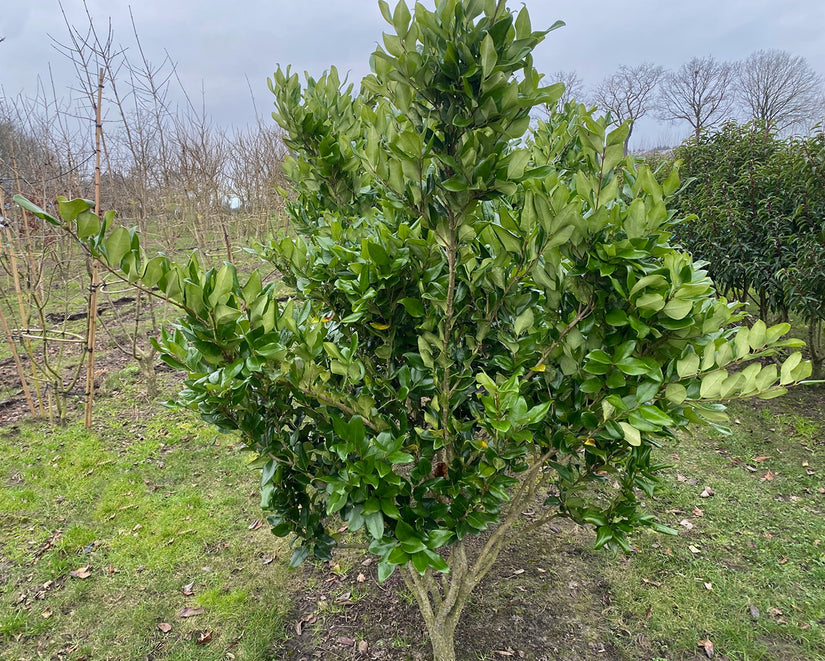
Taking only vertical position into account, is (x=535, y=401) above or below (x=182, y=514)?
above

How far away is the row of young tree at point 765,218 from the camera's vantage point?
4570 mm

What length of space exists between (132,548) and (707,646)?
3.59 m

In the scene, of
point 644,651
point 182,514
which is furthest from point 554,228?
point 182,514

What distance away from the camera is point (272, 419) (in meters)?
1.64

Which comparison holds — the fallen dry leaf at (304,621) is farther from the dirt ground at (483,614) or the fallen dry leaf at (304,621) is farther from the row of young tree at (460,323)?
the row of young tree at (460,323)

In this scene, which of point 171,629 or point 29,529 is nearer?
point 171,629

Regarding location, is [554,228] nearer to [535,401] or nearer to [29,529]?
[535,401]

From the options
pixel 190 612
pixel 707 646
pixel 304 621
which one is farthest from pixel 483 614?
pixel 190 612

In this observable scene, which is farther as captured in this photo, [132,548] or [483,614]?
[132,548]

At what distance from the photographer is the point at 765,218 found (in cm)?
513

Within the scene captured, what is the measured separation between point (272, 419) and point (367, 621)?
156 cm

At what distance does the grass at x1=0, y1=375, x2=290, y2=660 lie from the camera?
250 centimetres

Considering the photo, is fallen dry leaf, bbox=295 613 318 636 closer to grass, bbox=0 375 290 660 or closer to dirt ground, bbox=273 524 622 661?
dirt ground, bbox=273 524 622 661

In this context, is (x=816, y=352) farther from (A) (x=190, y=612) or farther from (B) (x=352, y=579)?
(A) (x=190, y=612)
